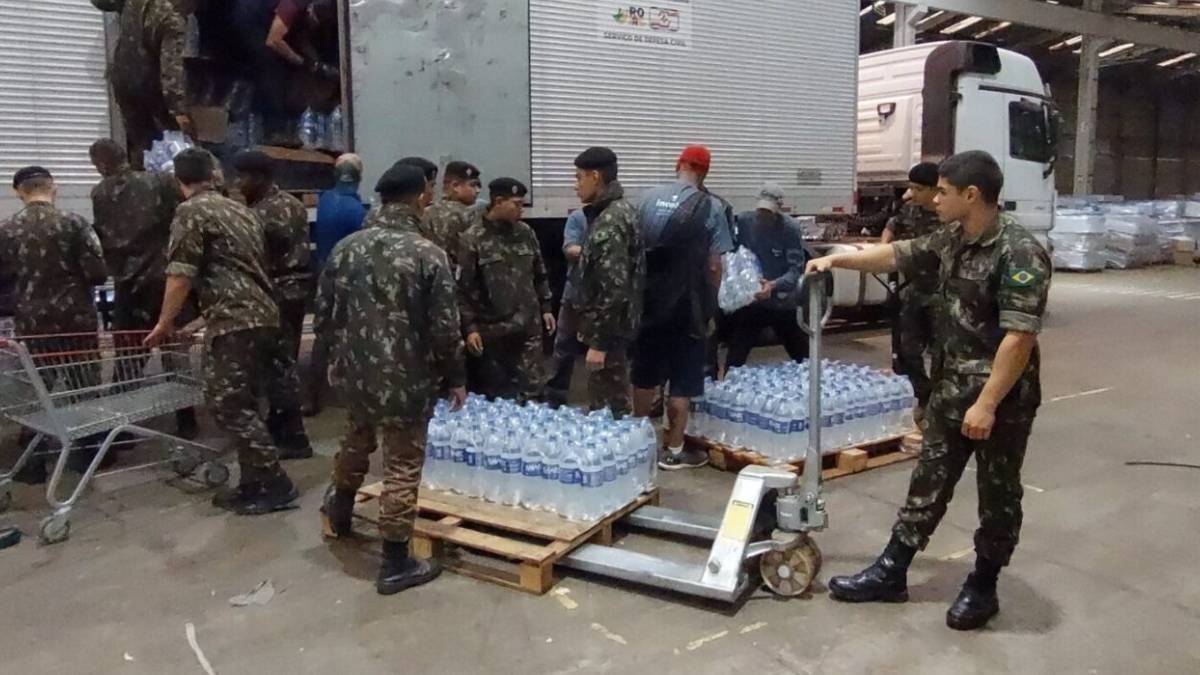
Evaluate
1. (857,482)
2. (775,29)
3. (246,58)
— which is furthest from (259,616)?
(775,29)

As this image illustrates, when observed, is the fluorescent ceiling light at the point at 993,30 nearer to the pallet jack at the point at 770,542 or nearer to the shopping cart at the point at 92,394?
the pallet jack at the point at 770,542

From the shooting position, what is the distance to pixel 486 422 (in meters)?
4.60

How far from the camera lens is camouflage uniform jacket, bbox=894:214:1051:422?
10.6ft

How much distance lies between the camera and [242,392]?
187 inches

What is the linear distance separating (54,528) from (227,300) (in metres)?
1.33

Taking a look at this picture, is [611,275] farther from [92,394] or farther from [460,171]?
[92,394]

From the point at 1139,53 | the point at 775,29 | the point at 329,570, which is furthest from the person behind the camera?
the point at 1139,53

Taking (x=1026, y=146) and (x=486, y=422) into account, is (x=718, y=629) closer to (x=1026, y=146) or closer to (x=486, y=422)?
(x=486, y=422)

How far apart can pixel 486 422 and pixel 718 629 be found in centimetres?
157

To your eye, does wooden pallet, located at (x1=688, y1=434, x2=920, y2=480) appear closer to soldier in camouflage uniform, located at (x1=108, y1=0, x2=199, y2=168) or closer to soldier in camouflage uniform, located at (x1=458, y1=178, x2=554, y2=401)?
soldier in camouflage uniform, located at (x1=458, y1=178, x2=554, y2=401)

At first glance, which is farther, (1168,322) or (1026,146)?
(1168,322)

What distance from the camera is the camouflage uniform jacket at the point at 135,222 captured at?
5625 mm

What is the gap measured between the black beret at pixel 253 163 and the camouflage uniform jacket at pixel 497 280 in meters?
1.23

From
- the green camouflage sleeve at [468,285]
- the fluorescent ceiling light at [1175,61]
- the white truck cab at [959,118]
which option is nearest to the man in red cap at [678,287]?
the green camouflage sleeve at [468,285]
